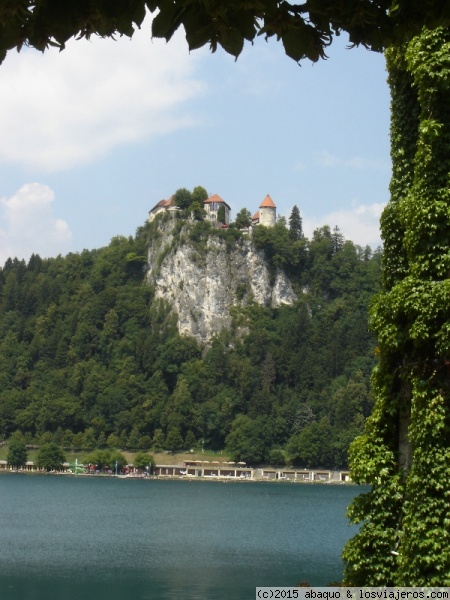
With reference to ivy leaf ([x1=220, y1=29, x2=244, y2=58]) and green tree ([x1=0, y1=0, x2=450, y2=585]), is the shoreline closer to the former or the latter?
green tree ([x1=0, y1=0, x2=450, y2=585])

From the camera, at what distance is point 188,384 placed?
149 metres

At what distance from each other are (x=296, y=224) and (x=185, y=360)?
3309 centimetres

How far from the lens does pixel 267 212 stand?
16575 cm

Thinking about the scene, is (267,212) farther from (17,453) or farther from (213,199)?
(17,453)

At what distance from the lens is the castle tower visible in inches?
6491

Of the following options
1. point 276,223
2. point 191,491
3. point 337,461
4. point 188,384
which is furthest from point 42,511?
point 276,223

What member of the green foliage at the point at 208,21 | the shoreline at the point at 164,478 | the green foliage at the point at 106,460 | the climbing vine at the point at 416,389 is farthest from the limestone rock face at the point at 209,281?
the green foliage at the point at 208,21

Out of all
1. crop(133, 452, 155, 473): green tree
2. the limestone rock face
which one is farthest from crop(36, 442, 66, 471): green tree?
the limestone rock face

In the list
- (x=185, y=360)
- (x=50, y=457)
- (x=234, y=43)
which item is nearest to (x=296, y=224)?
(x=185, y=360)

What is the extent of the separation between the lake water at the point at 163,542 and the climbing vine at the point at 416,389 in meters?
25.8

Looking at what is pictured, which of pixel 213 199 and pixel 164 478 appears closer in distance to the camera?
pixel 164 478

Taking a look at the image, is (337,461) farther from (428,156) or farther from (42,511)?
(428,156)

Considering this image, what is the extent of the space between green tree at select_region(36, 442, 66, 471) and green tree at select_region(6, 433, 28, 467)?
3.09m

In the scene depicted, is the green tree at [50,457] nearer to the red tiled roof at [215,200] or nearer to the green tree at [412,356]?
the red tiled roof at [215,200]
